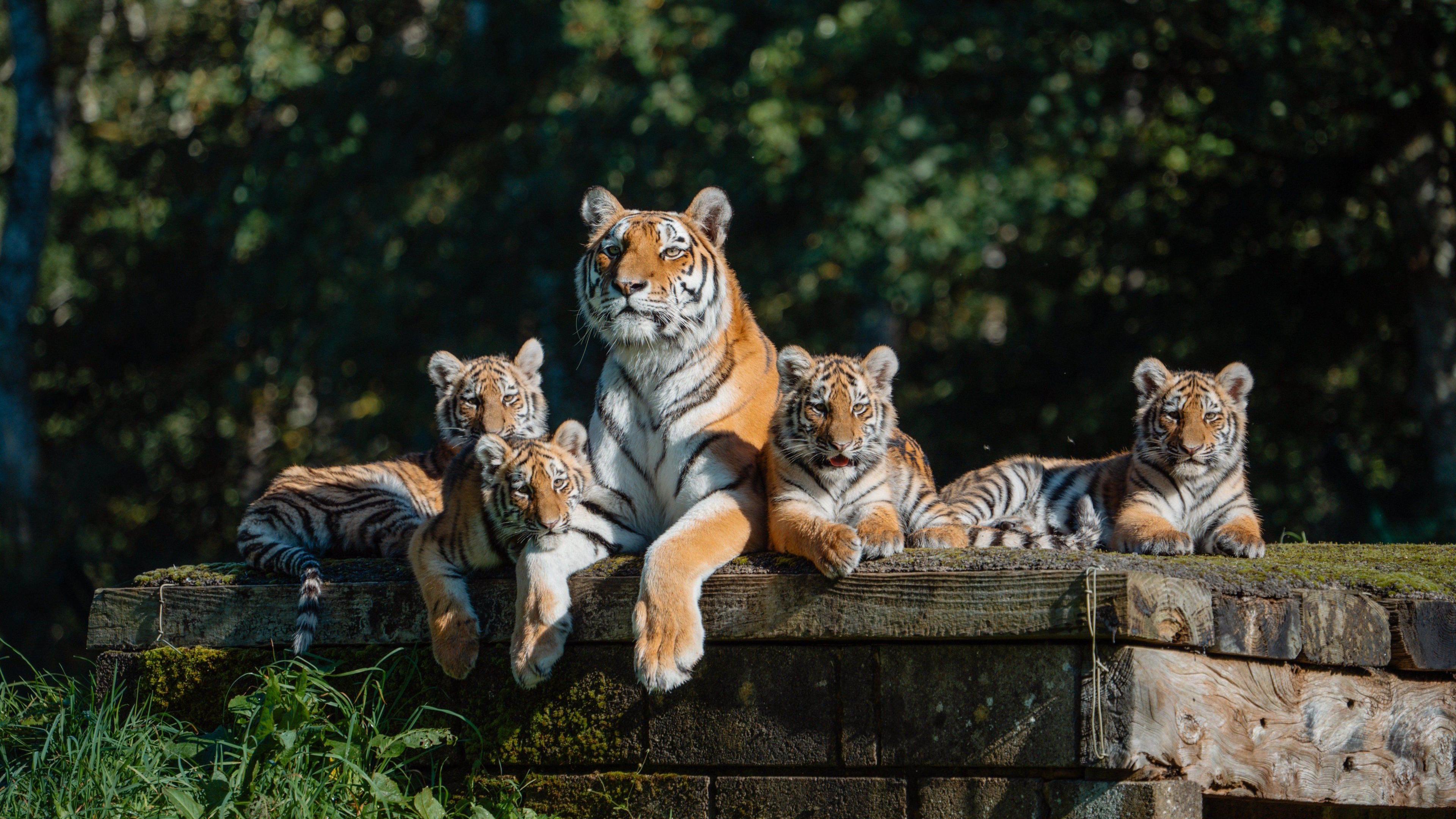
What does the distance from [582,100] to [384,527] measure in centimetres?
888

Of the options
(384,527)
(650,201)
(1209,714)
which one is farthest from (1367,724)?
(650,201)

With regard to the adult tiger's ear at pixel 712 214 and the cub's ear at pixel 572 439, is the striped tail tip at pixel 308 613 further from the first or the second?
→ the adult tiger's ear at pixel 712 214

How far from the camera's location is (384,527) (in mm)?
4883

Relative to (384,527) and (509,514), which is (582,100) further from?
(509,514)

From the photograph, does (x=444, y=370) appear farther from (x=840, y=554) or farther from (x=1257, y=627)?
(x=1257, y=627)

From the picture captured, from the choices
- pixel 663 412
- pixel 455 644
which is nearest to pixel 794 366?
pixel 663 412

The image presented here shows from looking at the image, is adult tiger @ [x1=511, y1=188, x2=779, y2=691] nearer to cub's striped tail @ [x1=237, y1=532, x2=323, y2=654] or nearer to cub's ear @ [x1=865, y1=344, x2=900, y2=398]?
cub's ear @ [x1=865, y1=344, x2=900, y2=398]

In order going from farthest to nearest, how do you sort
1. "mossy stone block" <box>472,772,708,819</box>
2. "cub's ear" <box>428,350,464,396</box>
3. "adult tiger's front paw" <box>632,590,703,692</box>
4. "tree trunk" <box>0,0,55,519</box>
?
"tree trunk" <box>0,0,55,519</box> → "cub's ear" <box>428,350,464,396</box> → "mossy stone block" <box>472,772,708,819</box> → "adult tiger's front paw" <box>632,590,703,692</box>

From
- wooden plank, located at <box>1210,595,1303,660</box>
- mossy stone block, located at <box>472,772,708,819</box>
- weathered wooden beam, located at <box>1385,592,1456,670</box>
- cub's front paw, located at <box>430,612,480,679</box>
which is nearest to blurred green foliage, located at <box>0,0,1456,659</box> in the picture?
weathered wooden beam, located at <box>1385,592,1456,670</box>

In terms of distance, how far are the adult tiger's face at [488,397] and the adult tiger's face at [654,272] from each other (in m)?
0.71

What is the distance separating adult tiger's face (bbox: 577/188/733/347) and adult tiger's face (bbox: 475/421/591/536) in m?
0.41

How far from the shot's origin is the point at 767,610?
356cm

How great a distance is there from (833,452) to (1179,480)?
1.35 m

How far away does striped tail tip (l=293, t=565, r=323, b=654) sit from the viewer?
3.92 metres
